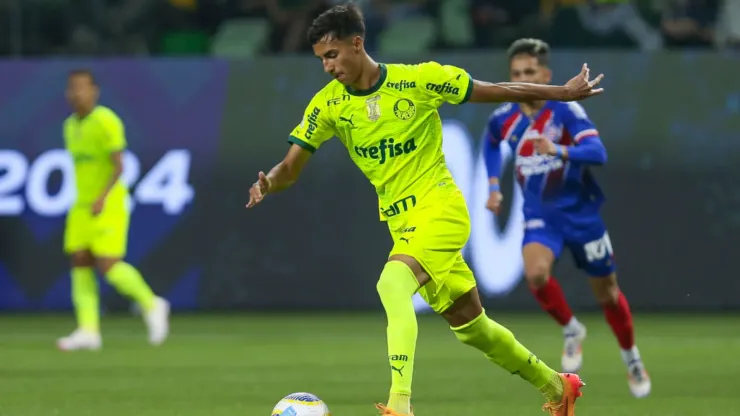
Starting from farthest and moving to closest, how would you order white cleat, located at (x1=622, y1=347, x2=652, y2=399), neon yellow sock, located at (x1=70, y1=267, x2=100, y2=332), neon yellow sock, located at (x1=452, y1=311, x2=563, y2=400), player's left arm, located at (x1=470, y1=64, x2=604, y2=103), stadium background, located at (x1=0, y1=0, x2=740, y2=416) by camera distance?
stadium background, located at (x1=0, y1=0, x2=740, y2=416), neon yellow sock, located at (x1=70, y1=267, x2=100, y2=332), white cleat, located at (x1=622, y1=347, x2=652, y2=399), neon yellow sock, located at (x1=452, y1=311, x2=563, y2=400), player's left arm, located at (x1=470, y1=64, x2=604, y2=103)

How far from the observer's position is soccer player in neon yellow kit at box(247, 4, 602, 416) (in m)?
7.46

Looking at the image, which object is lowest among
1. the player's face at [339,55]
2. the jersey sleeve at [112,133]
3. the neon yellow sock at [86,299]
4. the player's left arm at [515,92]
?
the neon yellow sock at [86,299]

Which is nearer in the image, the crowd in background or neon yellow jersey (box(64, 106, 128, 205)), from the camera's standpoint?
neon yellow jersey (box(64, 106, 128, 205))

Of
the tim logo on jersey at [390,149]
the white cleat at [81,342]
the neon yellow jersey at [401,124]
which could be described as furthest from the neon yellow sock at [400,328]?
the white cleat at [81,342]

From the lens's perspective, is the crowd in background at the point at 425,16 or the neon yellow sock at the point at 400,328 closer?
the neon yellow sock at the point at 400,328

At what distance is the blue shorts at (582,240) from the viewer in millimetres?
10297

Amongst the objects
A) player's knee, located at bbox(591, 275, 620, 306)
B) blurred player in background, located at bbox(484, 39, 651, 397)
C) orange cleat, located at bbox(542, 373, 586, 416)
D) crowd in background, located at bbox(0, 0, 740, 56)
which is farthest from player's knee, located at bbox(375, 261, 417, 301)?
crowd in background, located at bbox(0, 0, 740, 56)

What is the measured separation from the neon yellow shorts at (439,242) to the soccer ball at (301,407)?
79 centimetres

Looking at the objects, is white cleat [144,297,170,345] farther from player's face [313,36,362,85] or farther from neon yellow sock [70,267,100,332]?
player's face [313,36,362,85]

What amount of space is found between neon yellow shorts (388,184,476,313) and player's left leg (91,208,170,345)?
21.0 ft

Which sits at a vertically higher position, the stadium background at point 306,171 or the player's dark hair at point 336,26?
the player's dark hair at point 336,26

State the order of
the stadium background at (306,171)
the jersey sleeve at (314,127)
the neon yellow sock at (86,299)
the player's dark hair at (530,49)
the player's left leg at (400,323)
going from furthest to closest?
the stadium background at (306,171)
the neon yellow sock at (86,299)
the player's dark hair at (530,49)
the jersey sleeve at (314,127)
the player's left leg at (400,323)

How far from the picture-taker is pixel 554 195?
34.4ft

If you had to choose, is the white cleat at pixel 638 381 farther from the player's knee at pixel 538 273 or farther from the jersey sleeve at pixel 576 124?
the jersey sleeve at pixel 576 124
